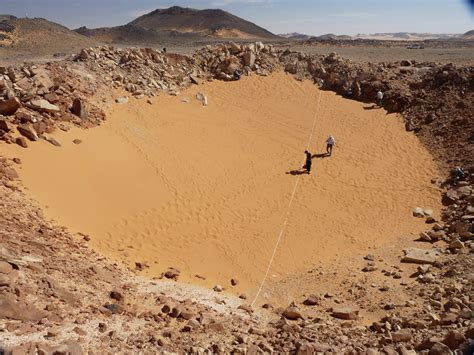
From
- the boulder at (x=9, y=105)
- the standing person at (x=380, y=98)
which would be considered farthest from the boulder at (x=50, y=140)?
the standing person at (x=380, y=98)

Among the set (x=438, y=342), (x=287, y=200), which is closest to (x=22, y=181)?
(x=287, y=200)

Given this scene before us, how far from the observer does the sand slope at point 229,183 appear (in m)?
9.52

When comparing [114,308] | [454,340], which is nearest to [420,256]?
[454,340]

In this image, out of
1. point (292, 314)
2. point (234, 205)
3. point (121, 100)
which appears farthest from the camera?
point (121, 100)

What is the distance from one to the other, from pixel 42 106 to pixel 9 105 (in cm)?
112

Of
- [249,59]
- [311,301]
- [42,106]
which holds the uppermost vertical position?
[249,59]

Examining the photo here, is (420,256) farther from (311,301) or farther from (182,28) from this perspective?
(182,28)

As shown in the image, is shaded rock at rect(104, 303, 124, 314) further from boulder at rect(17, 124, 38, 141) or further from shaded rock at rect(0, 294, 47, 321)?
boulder at rect(17, 124, 38, 141)

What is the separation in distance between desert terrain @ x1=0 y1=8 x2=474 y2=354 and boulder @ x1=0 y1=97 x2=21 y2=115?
0.17 feet

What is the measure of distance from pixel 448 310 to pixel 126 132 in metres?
10.2

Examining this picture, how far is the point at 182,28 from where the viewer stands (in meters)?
70.6

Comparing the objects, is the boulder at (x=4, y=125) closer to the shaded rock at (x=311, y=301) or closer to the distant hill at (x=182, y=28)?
the shaded rock at (x=311, y=301)

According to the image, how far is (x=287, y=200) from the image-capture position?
39.9 feet

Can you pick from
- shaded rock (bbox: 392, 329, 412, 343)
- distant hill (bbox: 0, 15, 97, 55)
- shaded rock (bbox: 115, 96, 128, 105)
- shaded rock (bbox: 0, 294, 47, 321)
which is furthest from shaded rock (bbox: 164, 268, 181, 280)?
distant hill (bbox: 0, 15, 97, 55)
